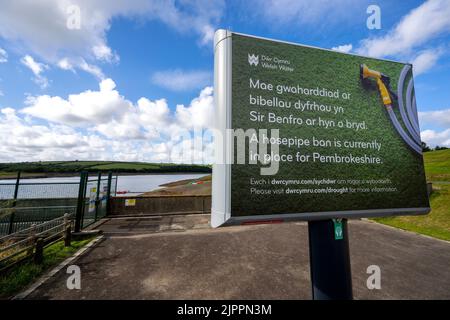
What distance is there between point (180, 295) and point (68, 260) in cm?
399

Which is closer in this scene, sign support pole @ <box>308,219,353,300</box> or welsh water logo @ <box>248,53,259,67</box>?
welsh water logo @ <box>248,53,259,67</box>

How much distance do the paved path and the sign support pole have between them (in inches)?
79.4

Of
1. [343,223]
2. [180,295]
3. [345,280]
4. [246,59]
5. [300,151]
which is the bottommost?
[180,295]

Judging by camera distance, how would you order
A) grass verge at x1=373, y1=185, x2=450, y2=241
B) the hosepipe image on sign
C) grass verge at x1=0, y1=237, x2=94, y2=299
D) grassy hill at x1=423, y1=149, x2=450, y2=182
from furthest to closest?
grassy hill at x1=423, y1=149, x2=450, y2=182 → grass verge at x1=373, y1=185, x2=450, y2=241 → grass verge at x1=0, y1=237, x2=94, y2=299 → the hosepipe image on sign

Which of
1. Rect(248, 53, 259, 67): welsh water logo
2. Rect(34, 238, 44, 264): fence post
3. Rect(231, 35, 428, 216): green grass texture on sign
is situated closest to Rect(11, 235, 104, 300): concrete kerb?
Rect(34, 238, 44, 264): fence post

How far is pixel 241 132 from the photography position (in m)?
2.09

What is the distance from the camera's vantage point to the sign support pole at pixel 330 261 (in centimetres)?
254

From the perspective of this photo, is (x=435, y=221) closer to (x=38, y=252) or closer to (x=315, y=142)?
(x=315, y=142)

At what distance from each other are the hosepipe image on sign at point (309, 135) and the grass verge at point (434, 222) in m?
9.30

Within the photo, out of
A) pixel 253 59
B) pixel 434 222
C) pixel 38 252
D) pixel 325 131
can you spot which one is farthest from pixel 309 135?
pixel 434 222

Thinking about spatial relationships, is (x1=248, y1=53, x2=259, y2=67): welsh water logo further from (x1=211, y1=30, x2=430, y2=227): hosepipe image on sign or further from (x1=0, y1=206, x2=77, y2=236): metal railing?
(x1=0, y1=206, x2=77, y2=236): metal railing

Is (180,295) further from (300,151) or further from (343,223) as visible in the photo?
(300,151)

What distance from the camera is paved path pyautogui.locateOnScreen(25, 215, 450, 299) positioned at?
4.38 metres
